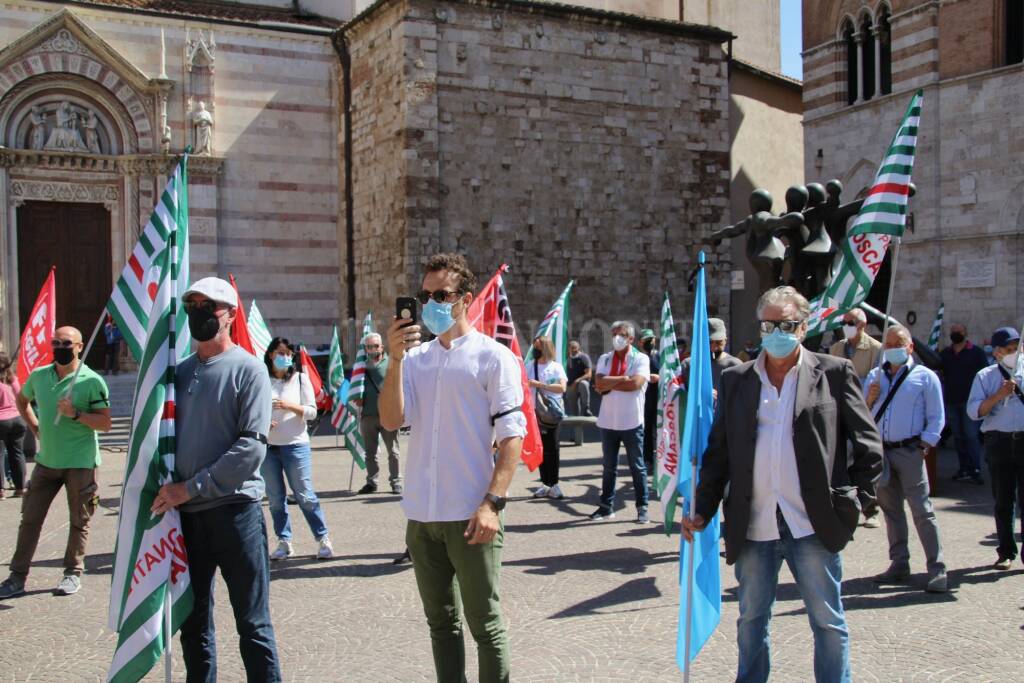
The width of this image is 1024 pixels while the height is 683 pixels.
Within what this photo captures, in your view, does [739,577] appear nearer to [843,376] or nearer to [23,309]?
[843,376]

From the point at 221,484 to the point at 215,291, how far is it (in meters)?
0.87

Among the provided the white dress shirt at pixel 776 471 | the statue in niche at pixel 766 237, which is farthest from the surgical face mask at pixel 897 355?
the statue in niche at pixel 766 237

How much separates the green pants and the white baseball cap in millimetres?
1313

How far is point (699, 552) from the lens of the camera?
16.9 feet

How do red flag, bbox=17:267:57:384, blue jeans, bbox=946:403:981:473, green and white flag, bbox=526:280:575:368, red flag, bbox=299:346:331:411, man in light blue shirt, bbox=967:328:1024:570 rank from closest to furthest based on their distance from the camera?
man in light blue shirt, bbox=967:328:1024:570 → red flag, bbox=299:346:331:411 → red flag, bbox=17:267:57:384 → green and white flag, bbox=526:280:575:368 → blue jeans, bbox=946:403:981:473

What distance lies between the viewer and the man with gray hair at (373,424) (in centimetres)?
1170

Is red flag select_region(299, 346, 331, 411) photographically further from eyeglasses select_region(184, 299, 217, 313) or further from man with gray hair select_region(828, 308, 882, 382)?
man with gray hair select_region(828, 308, 882, 382)

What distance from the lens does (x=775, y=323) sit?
14.5 ft

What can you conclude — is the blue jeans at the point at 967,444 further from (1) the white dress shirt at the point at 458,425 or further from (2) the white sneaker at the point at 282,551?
(1) the white dress shirt at the point at 458,425

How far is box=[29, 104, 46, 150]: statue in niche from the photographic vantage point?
2177 centimetres

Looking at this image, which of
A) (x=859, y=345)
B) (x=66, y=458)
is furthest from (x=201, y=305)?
(x=859, y=345)

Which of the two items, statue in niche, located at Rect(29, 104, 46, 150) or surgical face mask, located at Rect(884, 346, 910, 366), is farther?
statue in niche, located at Rect(29, 104, 46, 150)

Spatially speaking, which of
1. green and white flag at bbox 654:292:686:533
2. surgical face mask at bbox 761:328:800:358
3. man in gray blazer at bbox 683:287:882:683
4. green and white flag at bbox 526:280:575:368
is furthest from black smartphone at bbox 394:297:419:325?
green and white flag at bbox 526:280:575:368

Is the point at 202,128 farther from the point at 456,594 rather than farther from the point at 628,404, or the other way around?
the point at 456,594
